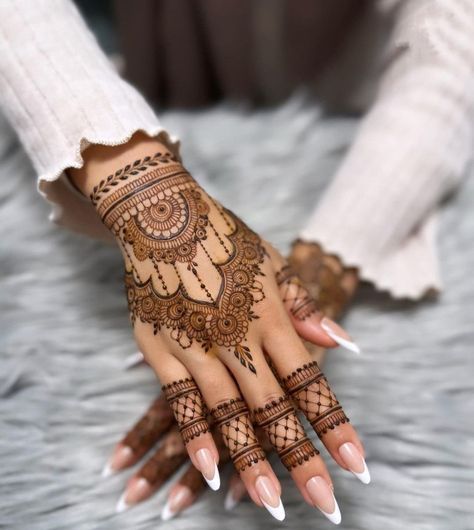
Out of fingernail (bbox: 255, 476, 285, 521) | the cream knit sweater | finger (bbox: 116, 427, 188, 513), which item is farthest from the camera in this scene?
the cream knit sweater

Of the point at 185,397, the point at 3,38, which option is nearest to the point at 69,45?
the point at 3,38

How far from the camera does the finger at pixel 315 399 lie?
51 centimetres

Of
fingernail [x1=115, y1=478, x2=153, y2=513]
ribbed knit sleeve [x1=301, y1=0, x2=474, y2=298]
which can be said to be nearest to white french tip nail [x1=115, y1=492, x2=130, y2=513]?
fingernail [x1=115, y1=478, x2=153, y2=513]

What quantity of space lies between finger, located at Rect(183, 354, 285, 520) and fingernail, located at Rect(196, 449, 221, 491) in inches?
0.7

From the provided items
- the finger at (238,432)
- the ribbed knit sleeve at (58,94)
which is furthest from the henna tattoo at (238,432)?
the ribbed knit sleeve at (58,94)

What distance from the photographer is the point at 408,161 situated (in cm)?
76

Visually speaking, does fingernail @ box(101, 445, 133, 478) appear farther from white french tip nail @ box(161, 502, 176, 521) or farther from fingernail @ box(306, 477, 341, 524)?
fingernail @ box(306, 477, 341, 524)

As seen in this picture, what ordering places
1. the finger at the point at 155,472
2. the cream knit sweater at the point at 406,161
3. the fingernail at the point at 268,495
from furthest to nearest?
the cream knit sweater at the point at 406,161 < the finger at the point at 155,472 < the fingernail at the point at 268,495

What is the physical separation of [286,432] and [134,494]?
0.62 feet

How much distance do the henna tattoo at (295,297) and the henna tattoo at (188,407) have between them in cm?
12

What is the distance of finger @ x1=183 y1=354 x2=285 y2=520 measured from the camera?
0.50 metres

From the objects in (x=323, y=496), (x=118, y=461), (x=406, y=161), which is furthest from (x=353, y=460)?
(x=406, y=161)

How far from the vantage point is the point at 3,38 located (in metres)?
0.61

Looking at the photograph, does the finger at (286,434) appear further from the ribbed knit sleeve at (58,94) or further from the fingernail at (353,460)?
the ribbed knit sleeve at (58,94)
